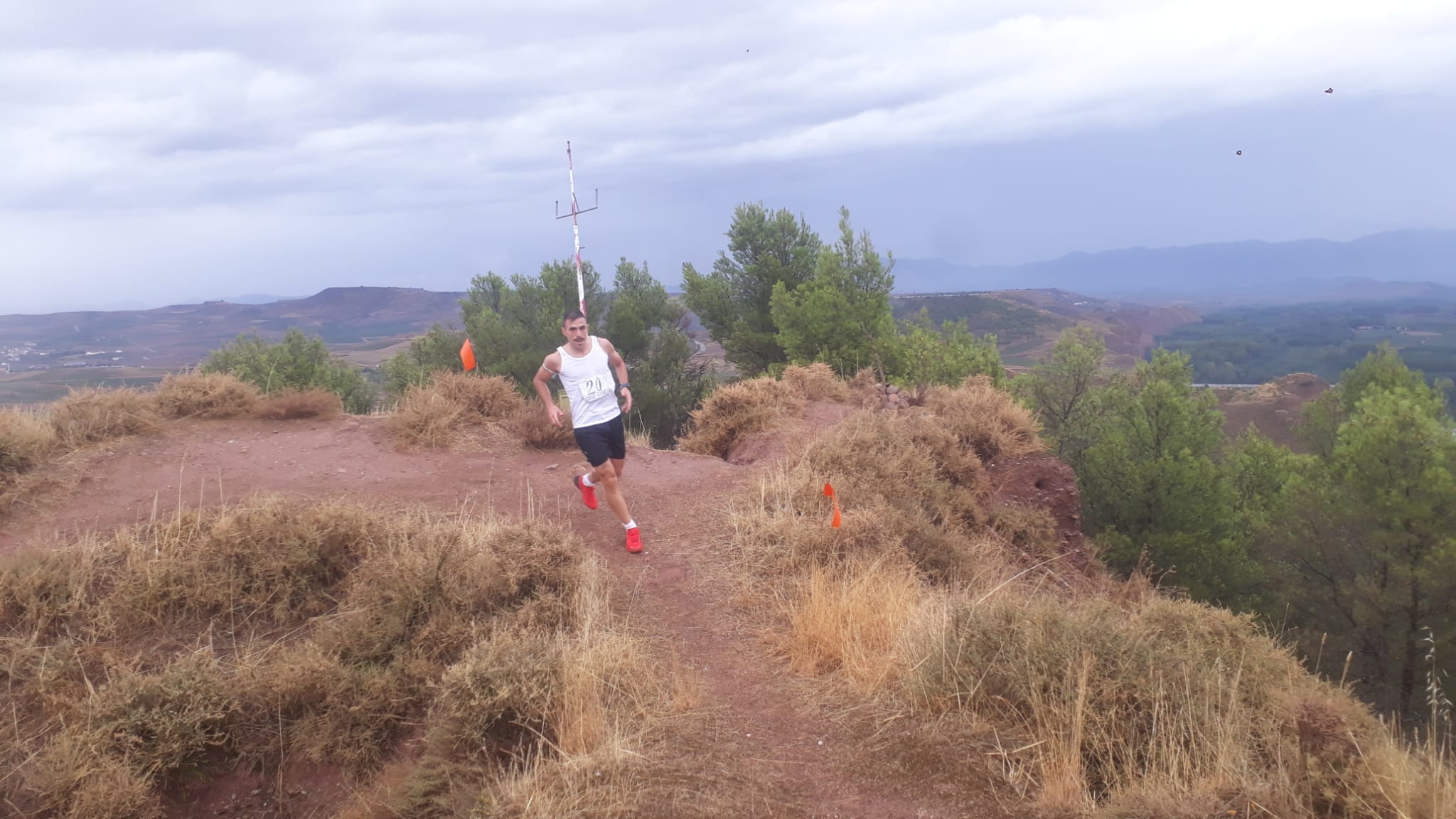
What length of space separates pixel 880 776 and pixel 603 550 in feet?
10.6

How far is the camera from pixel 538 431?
8984 millimetres

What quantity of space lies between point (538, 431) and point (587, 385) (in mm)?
3429

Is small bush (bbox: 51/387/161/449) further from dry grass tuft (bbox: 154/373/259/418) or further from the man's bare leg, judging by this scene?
the man's bare leg

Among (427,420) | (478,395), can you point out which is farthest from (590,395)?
(478,395)

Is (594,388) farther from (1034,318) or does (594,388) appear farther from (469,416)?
(1034,318)

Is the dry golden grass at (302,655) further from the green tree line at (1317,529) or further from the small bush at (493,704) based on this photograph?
the green tree line at (1317,529)

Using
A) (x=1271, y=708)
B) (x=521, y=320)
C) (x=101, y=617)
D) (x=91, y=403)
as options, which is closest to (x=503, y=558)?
(x=101, y=617)

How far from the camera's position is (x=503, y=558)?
16.8ft

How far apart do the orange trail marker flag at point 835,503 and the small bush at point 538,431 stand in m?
3.45

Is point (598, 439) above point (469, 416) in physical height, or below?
above

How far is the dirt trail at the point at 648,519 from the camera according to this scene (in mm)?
3340

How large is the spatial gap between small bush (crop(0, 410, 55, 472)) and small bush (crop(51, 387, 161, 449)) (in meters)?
0.15

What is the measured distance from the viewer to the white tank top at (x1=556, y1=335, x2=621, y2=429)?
5777 mm

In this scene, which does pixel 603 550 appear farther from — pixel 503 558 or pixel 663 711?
pixel 663 711
